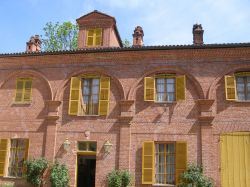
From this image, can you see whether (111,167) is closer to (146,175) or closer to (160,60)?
(146,175)

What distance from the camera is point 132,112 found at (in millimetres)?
17594

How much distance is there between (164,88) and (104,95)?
10.4 ft

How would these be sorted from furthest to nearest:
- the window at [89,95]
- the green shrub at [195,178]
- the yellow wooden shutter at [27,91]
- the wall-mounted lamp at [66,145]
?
1. the yellow wooden shutter at [27,91]
2. the window at [89,95]
3. the wall-mounted lamp at [66,145]
4. the green shrub at [195,178]

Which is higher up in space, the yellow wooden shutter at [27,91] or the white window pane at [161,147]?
the yellow wooden shutter at [27,91]

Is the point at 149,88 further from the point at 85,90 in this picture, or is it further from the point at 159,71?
the point at 85,90

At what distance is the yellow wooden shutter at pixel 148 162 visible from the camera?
16.6m

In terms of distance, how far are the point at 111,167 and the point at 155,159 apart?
224 centimetres

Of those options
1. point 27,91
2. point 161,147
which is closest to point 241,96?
point 161,147

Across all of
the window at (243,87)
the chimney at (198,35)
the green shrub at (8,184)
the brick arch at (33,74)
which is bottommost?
the green shrub at (8,184)

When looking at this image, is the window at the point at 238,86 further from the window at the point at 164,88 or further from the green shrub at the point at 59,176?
the green shrub at the point at 59,176

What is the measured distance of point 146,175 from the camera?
1662cm

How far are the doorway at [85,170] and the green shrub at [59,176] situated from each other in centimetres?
119

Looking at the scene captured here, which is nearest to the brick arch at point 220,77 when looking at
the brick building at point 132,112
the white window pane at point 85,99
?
the brick building at point 132,112

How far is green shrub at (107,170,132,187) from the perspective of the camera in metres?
16.4
